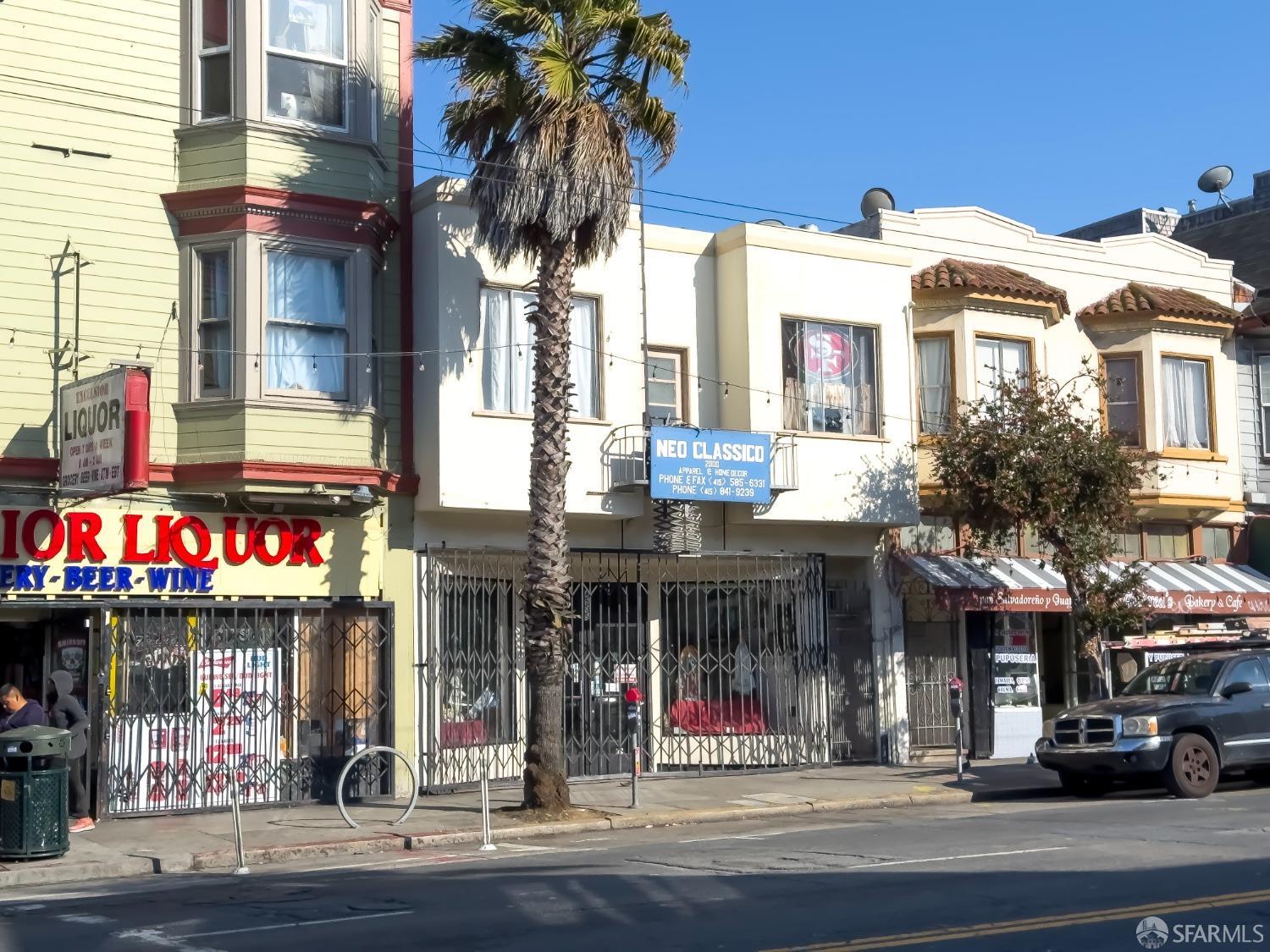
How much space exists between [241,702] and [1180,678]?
11637mm

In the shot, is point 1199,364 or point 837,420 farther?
point 1199,364

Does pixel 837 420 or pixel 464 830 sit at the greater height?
pixel 837 420

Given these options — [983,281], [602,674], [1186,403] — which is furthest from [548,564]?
[1186,403]

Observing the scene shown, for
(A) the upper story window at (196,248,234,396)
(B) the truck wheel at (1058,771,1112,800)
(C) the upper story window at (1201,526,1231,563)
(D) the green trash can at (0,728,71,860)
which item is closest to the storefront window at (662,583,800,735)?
(B) the truck wheel at (1058,771,1112,800)

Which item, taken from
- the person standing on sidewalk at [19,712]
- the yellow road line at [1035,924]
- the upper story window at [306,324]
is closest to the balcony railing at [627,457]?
the upper story window at [306,324]

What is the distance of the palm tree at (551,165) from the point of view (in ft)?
54.2

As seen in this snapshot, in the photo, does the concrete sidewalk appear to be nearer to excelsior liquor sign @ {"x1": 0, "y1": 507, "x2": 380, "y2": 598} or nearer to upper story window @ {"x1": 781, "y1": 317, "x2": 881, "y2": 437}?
Result: excelsior liquor sign @ {"x1": 0, "y1": 507, "x2": 380, "y2": 598}

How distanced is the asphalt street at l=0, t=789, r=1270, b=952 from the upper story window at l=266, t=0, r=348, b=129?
9474mm

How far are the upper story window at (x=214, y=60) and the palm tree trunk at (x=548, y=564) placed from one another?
4728 millimetres

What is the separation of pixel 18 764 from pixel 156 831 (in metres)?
2.29

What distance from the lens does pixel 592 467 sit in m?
19.9

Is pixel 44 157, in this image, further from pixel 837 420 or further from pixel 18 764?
pixel 837 420

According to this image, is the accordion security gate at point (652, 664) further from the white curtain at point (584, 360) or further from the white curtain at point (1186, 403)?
the white curtain at point (1186, 403)


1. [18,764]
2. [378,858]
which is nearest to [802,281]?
[378,858]
